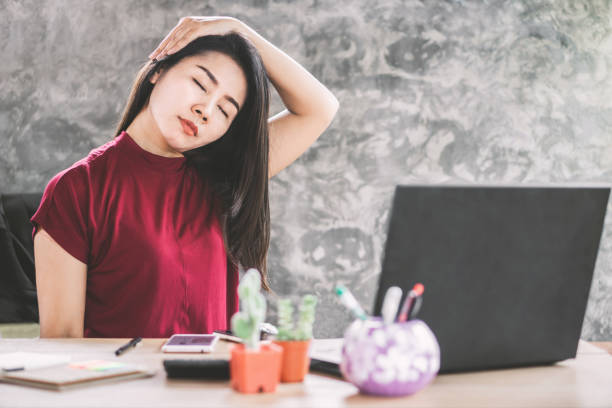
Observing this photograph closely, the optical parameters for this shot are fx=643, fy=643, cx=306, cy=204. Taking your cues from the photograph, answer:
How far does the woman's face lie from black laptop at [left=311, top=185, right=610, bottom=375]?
2.01 feet

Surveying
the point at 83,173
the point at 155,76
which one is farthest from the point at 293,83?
the point at 83,173

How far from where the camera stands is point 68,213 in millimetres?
1356

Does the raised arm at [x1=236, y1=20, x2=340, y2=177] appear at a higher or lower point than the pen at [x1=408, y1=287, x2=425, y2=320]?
higher

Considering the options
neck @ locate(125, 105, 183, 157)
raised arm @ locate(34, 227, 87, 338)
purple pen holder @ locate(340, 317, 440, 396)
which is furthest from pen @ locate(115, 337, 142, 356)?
neck @ locate(125, 105, 183, 157)

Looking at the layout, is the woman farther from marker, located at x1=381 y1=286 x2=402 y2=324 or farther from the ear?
marker, located at x1=381 y1=286 x2=402 y2=324

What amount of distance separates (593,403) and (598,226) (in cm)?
27

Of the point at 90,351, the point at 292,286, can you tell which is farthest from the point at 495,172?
the point at 90,351

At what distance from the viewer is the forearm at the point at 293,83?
1.59m

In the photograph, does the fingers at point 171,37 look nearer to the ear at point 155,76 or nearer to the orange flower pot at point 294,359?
the ear at point 155,76

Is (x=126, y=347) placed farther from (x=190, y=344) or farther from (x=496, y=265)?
(x=496, y=265)

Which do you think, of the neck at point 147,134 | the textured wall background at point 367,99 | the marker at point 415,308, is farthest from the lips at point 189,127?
the textured wall background at point 367,99

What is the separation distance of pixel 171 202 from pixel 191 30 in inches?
15.9

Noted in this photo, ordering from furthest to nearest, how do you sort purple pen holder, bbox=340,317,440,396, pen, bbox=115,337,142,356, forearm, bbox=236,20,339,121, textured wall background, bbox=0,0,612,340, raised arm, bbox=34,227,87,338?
textured wall background, bbox=0,0,612,340
forearm, bbox=236,20,339,121
raised arm, bbox=34,227,87,338
pen, bbox=115,337,142,356
purple pen holder, bbox=340,317,440,396

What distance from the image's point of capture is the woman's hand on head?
4.87 feet
